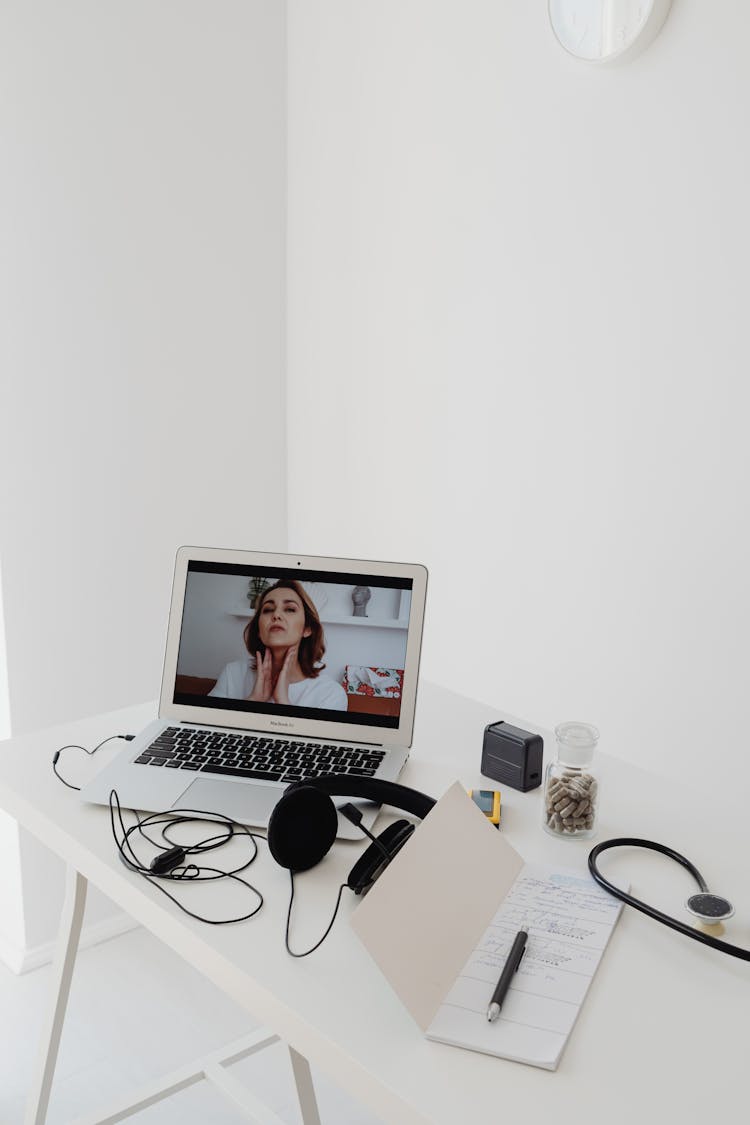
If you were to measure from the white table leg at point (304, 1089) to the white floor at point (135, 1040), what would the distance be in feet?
0.60

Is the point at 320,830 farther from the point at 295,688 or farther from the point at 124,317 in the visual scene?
the point at 124,317

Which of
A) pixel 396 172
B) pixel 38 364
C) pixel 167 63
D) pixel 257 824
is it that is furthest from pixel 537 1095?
pixel 167 63

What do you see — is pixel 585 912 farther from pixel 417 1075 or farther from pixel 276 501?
pixel 276 501

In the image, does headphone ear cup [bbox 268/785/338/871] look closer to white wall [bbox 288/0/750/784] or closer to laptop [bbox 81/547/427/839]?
laptop [bbox 81/547/427/839]

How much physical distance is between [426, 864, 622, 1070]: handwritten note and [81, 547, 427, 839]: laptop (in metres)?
0.31

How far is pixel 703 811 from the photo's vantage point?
1.26 m

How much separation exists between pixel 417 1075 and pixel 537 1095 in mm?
97

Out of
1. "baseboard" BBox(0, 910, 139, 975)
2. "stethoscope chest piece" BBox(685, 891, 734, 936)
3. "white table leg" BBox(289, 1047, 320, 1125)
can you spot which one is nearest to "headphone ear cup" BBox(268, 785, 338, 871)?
"stethoscope chest piece" BBox(685, 891, 734, 936)

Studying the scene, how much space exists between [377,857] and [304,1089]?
770 millimetres

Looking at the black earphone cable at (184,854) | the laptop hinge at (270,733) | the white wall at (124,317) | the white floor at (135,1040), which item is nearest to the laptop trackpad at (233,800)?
the black earphone cable at (184,854)

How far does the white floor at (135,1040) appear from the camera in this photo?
1855 mm

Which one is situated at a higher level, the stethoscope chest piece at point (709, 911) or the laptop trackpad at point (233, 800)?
the laptop trackpad at point (233, 800)

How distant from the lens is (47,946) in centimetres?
230

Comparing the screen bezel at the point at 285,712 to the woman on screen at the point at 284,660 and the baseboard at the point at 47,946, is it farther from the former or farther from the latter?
the baseboard at the point at 47,946
